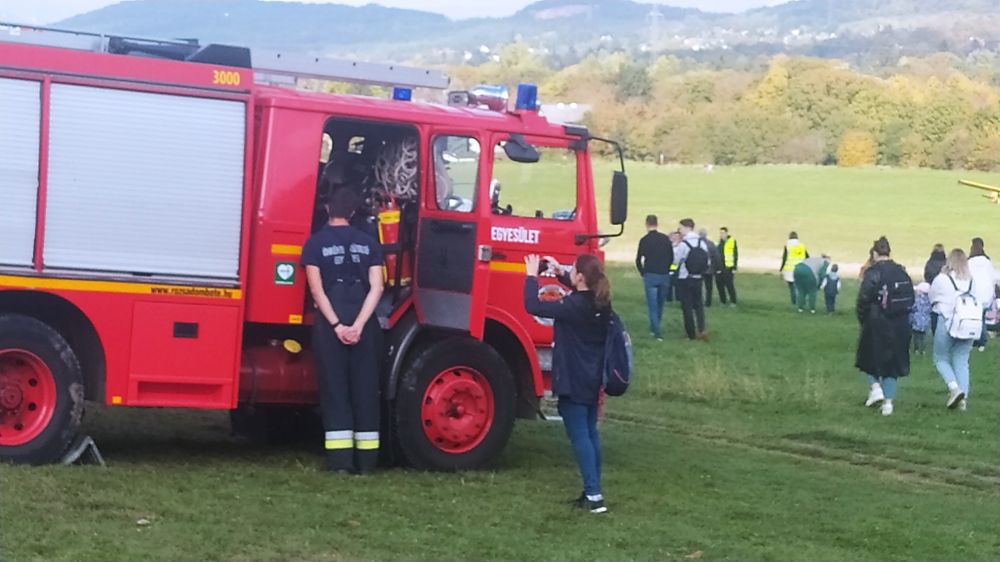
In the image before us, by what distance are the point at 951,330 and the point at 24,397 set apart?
→ 9.78 meters

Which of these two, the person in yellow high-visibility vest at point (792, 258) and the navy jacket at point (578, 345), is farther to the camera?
the person in yellow high-visibility vest at point (792, 258)

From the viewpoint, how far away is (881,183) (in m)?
85.2

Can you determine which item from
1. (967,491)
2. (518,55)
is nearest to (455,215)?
(967,491)

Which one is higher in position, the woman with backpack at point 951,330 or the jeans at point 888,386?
the woman with backpack at point 951,330

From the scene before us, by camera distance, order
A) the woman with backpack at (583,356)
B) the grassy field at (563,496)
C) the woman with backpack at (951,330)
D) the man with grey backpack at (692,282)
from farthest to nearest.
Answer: the man with grey backpack at (692,282) → the woman with backpack at (951,330) → the woman with backpack at (583,356) → the grassy field at (563,496)

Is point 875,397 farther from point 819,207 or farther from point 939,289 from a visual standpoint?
point 819,207

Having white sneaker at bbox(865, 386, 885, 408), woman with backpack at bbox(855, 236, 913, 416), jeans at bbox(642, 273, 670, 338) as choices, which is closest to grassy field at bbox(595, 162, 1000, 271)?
jeans at bbox(642, 273, 670, 338)

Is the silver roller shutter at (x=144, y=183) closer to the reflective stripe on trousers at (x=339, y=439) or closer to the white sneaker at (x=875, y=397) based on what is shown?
the reflective stripe on trousers at (x=339, y=439)

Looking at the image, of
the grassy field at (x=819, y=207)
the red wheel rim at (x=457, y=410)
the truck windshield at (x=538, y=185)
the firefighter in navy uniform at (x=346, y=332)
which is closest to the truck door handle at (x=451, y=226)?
the truck windshield at (x=538, y=185)

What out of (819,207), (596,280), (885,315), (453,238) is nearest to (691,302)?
(885,315)

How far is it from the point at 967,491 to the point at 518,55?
33.1 metres

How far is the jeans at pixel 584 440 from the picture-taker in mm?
10062

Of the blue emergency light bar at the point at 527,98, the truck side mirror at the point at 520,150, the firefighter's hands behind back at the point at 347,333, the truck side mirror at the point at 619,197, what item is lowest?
the firefighter's hands behind back at the point at 347,333

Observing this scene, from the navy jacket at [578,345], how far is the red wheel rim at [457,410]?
138 cm
